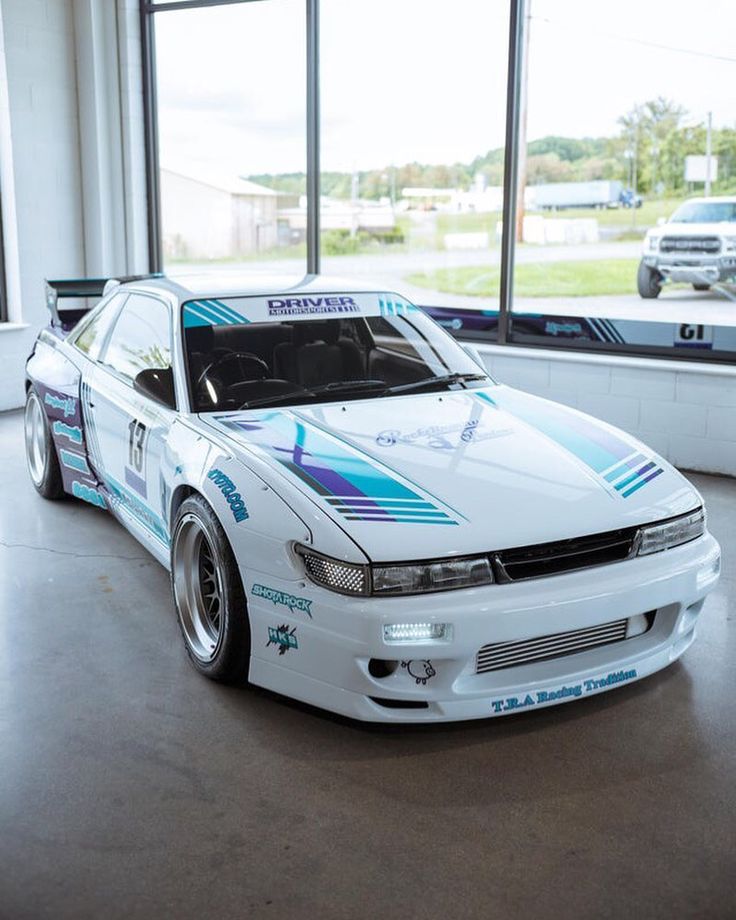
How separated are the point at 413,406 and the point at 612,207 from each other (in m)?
3.72

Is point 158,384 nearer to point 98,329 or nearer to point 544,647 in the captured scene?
point 98,329

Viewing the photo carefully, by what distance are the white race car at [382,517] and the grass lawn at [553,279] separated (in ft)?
10.2

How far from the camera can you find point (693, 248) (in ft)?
21.9

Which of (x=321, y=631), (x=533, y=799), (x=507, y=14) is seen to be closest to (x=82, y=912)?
(x=321, y=631)

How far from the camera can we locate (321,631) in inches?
115

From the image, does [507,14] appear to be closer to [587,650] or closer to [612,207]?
[612,207]

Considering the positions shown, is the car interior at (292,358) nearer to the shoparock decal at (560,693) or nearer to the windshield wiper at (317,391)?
the windshield wiper at (317,391)

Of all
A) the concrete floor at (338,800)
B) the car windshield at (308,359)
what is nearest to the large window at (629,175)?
the car windshield at (308,359)

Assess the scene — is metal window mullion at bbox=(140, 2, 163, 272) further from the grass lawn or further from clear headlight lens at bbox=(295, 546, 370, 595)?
clear headlight lens at bbox=(295, 546, 370, 595)

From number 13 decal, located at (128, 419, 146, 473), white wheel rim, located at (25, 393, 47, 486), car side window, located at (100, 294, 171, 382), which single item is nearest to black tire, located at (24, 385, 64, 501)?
white wheel rim, located at (25, 393, 47, 486)

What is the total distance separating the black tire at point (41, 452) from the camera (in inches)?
215

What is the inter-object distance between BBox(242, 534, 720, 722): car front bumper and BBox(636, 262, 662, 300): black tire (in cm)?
A: 409

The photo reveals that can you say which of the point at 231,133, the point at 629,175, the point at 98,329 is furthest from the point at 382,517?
the point at 231,133

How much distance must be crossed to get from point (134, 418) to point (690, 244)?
4184mm
